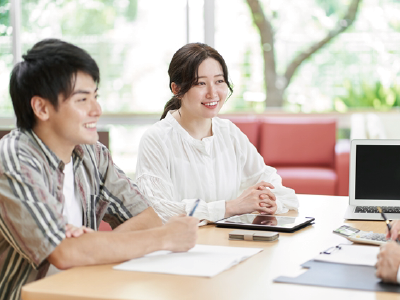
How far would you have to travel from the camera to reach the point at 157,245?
155 cm

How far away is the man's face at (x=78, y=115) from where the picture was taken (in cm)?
166

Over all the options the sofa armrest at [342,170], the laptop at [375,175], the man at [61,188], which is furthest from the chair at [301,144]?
the man at [61,188]

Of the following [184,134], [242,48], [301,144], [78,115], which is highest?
[242,48]

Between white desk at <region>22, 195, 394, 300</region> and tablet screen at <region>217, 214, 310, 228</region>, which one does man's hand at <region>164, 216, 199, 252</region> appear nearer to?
white desk at <region>22, 195, 394, 300</region>

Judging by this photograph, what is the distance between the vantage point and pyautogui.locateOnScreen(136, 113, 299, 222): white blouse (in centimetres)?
230

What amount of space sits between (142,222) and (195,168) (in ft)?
2.15

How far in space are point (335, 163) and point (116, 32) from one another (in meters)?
2.67

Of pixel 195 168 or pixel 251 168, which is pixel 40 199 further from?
pixel 251 168

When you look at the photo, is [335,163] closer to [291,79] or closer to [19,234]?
[291,79]

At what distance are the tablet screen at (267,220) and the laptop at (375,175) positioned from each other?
337 mm

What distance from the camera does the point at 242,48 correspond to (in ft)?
19.6

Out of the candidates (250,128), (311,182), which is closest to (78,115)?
(311,182)

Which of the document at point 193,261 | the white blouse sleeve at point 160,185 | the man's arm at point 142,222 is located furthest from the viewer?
the white blouse sleeve at point 160,185

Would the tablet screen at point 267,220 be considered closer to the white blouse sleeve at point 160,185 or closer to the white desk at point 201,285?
→ the white blouse sleeve at point 160,185
